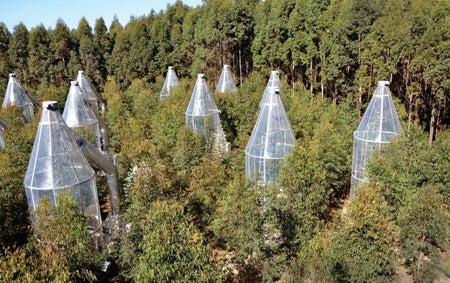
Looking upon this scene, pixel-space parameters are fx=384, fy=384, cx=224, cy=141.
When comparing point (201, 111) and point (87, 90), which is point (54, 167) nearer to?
point (201, 111)

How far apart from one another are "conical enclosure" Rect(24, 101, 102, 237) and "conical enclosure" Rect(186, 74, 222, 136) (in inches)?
489

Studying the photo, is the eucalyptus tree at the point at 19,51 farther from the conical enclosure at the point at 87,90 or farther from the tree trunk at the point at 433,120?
the tree trunk at the point at 433,120

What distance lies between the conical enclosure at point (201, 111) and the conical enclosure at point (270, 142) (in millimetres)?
7584

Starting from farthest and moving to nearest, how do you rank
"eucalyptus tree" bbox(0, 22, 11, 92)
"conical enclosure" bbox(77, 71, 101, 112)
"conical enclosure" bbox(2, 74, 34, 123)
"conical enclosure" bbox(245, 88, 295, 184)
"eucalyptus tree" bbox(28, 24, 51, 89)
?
"eucalyptus tree" bbox(28, 24, 51, 89) < "eucalyptus tree" bbox(0, 22, 11, 92) < "conical enclosure" bbox(77, 71, 101, 112) < "conical enclosure" bbox(2, 74, 34, 123) < "conical enclosure" bbox(245, 88, 295, 184)

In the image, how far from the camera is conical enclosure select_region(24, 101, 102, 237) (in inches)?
651

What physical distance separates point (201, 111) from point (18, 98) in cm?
1741

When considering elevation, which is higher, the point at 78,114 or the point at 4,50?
the point at 4,50

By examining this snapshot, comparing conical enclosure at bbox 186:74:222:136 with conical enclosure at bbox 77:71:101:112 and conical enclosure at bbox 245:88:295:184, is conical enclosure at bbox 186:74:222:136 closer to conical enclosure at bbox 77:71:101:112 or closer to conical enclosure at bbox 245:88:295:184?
conical enclosure at bbox 245:88:295:184

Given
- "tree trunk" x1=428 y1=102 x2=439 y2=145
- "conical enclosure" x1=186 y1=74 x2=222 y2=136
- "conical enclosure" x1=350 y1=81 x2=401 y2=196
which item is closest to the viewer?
"conical enclosure" x1=350 y1=81 x2=401 y2=196

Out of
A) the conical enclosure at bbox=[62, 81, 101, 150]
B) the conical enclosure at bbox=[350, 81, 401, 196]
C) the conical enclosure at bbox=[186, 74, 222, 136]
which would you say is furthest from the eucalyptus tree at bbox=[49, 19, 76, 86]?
the conical enclosure at bbox=[350, 81, 401, 196]

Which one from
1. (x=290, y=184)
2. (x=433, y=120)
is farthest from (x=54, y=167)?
(x=433, y=120)

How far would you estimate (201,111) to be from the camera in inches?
1141

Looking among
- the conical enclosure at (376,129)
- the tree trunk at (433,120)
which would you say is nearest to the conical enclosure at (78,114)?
the conical enclosure at (376,129)

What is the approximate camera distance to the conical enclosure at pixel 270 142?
2064cm
